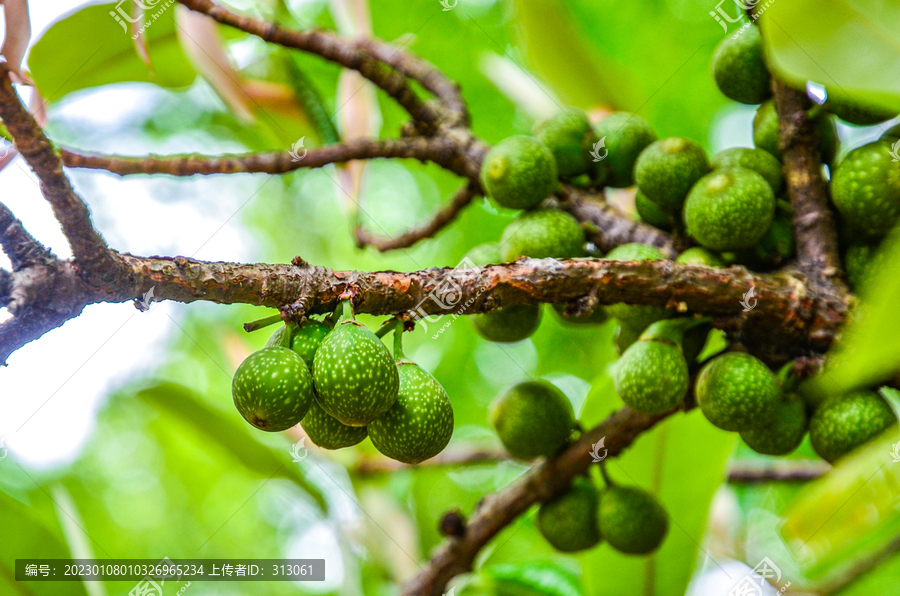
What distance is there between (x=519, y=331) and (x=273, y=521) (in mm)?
4247

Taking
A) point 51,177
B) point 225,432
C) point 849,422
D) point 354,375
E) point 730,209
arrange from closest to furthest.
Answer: point 51,177 < point 354,375 < point 849,422 < point 730,209 < point 225,432

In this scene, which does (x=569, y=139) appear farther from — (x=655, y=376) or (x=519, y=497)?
(x=519, y=497)

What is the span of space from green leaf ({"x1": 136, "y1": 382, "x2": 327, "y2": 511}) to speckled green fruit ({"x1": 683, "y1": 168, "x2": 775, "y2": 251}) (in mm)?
1667

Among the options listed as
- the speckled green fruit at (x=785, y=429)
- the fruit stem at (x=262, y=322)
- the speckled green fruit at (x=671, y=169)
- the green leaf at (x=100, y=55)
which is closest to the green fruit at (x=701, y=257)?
the speckled green fruit at (x=671, y=169)

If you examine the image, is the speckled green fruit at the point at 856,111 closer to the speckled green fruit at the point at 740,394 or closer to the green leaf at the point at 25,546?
the speckled green fruit at the point at 740,394

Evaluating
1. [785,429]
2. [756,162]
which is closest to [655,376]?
[785,429]

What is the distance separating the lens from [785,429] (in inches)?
59.0

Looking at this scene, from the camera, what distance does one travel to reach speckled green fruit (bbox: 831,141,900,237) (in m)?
1.40

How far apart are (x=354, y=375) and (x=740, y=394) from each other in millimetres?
820

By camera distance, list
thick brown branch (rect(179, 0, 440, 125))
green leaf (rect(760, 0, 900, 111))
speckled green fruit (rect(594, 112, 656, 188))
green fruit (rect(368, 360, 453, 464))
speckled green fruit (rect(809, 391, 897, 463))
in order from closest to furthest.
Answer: green leaf (rect(760, 0, 900, 111)) → green fruit (rect(368, 360, 453, 464)) → speckled green fruit (rect(809, 391, 897, 463)) → speckled green fruit (rect(594, 112, 656, 188)) → thick brown branch (rect(179, 0, 440, 125))

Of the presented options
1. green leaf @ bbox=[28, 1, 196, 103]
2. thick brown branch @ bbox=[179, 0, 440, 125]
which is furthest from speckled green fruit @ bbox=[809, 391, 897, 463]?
green leaf @ bbox=[28, 1, 196, 103]

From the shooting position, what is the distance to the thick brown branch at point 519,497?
1.79 meters

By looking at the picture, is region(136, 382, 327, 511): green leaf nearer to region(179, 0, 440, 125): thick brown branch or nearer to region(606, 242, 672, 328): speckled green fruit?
region(179, 0, 440, 125): thick brown branch

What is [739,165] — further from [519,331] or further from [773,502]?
[773,502]
